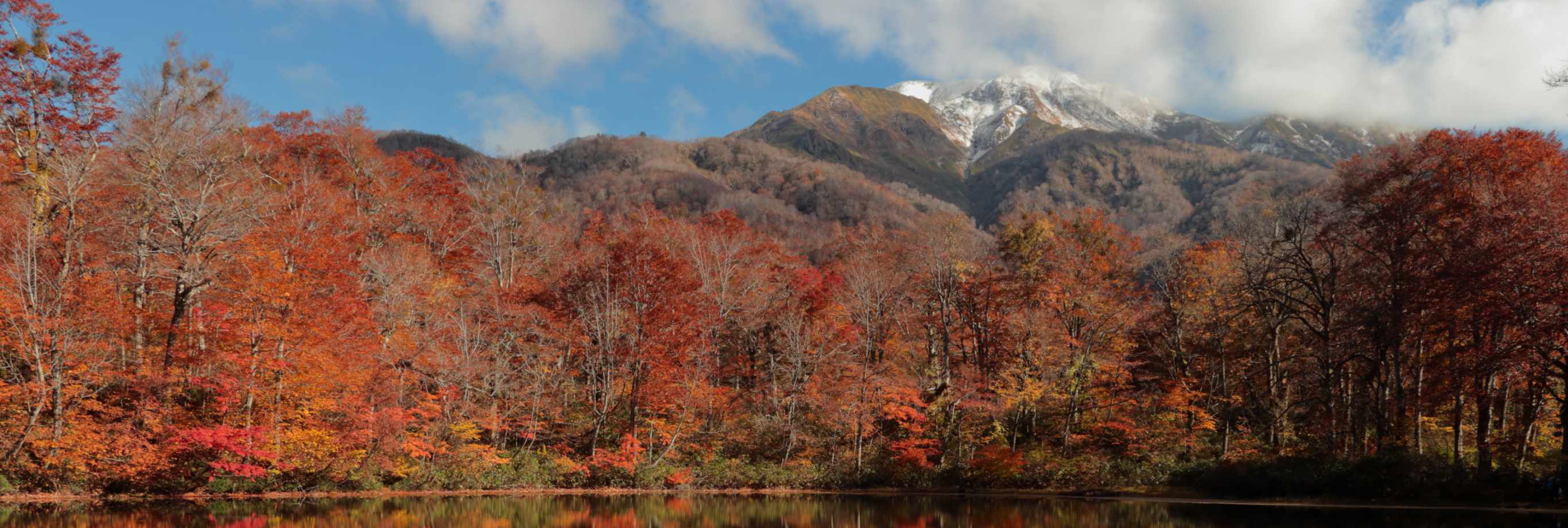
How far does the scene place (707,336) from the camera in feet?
131

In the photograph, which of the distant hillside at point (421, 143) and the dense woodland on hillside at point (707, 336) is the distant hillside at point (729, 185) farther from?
the dense woodland on hillside at point (707, 336)

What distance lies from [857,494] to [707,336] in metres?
10.0

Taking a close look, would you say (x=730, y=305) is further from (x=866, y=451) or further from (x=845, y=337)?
(x=866, y=451)

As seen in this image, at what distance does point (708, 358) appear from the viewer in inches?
1598

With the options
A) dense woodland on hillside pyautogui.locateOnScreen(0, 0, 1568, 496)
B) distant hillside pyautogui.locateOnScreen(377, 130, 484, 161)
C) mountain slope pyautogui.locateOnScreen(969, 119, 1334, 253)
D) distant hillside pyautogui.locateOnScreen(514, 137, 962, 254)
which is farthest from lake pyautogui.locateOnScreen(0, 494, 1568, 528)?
mountain slope pyautogui.locateOnScreen(969, 119, 1334, 253)

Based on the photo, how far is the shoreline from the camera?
2402cm

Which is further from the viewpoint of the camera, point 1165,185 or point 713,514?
point 1165,185

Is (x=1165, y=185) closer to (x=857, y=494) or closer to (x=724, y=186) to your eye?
(x=724, y=186)

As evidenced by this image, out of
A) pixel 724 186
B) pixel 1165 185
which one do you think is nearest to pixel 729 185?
pixel 724 186

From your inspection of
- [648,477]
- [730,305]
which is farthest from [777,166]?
[648,477]

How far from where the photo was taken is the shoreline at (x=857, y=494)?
2402 cm

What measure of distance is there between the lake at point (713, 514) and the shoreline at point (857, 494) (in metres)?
0.44

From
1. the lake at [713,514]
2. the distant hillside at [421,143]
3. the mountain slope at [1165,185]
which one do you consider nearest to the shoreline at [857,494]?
the lake at [713,514]

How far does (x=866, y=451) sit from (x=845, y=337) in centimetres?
558
